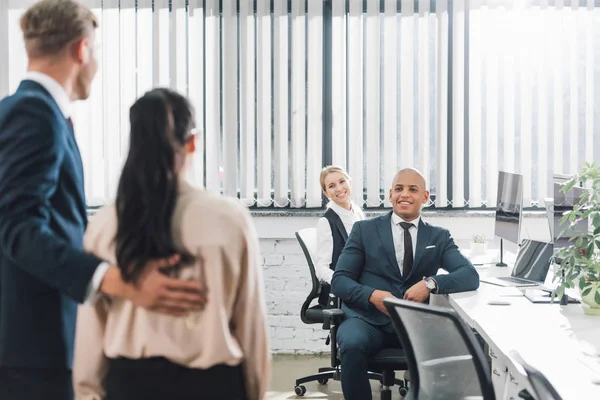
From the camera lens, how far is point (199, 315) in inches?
55.6

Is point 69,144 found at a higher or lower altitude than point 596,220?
higher

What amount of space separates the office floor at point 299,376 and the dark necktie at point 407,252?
40.0 inches

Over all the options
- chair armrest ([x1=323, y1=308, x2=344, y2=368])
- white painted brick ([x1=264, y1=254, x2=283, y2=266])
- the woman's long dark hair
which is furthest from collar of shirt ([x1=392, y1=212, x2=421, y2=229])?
the woman's long dark hair

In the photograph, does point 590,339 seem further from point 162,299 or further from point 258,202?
→ point 258,202

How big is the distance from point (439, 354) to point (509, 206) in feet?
6.54

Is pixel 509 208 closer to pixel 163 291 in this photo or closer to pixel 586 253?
pixel 586 253

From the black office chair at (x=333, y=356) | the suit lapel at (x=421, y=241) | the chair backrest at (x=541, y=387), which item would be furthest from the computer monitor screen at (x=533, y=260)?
the chair backrest at (x=541, y=387)

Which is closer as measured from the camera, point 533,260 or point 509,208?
point 533,260

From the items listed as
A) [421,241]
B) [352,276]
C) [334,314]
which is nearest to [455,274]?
[421,241]

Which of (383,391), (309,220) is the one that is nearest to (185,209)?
(383,391)

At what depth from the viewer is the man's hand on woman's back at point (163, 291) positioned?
4.52 ft

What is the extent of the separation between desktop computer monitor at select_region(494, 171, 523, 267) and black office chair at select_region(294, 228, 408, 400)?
951mm

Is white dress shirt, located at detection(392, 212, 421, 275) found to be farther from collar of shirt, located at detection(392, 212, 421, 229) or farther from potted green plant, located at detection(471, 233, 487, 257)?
potted green plant, located at detection(471, 233, 487, 257)

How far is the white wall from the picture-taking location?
5.40 m
